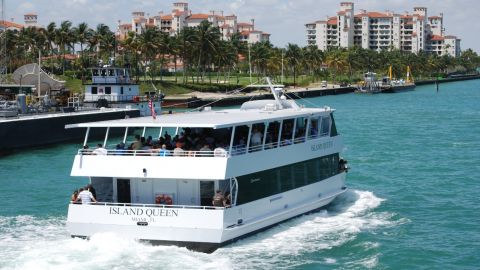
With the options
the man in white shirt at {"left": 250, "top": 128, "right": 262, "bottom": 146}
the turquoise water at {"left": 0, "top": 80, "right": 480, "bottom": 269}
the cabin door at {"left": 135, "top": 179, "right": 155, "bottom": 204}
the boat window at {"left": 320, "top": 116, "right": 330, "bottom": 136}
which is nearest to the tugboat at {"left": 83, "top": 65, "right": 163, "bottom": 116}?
the turquoise water at {"left": 0, "top": 80, "right": 480, "bottom": 269}

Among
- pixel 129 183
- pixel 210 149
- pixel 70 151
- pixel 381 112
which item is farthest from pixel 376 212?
pixel 381 112

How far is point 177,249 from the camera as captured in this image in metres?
20.3

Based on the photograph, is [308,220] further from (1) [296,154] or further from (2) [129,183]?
(2) [129,183]

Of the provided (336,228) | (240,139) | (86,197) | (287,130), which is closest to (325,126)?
(287,130)

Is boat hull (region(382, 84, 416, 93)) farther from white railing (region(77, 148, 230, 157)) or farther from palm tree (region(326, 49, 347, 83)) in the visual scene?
white railing (region(77, 148, 230, 157))

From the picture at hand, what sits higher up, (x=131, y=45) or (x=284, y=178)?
(x=131, y=45)

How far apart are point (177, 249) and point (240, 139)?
4.02 meters

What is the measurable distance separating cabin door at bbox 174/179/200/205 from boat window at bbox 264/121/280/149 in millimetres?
2913

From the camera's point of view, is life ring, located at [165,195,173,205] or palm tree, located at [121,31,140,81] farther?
palm tree, located at [121,31,140,81]

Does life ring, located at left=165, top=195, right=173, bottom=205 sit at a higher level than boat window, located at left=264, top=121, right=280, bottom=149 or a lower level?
lower

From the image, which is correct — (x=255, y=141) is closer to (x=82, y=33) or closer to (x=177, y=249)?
(x=177, y=249)

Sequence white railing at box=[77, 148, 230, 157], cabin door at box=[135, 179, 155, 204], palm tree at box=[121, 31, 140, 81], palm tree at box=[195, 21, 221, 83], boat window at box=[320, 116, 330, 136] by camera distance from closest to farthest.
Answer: white railing at box=[77, 148, 230, 157], cabin door at box=[135, 179, 155, 204], boat window at box=[320, 116, 330, 136], palm tree at box=[121, 31, 140, 81], palm tree at box=[195, 21, 221, 83]

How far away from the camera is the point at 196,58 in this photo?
4503 inches

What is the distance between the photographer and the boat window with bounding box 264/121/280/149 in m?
23.4
